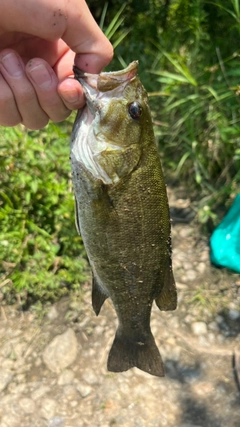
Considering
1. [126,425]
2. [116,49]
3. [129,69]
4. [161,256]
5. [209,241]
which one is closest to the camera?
[129,69]

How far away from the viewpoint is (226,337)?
3.22 meters

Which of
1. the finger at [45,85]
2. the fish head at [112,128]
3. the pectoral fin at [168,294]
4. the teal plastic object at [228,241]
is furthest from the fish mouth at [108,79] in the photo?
the teal plastic object at [228,241]

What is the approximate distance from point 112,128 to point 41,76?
0.39 metres

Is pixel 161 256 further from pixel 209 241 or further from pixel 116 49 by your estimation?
pixel 116 49

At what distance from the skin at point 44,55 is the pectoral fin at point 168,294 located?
0.91m

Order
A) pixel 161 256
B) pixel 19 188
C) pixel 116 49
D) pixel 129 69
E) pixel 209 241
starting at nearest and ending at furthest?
1. pixel 129 69
2. pixel 161 256
3. pixel 19 188
4. pixel 209 241
5. pixel 116 49

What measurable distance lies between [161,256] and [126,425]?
1513mm

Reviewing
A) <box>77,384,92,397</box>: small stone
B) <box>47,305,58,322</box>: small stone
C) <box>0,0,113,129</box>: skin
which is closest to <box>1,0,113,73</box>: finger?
<box>0,0,113,129</box>: skin

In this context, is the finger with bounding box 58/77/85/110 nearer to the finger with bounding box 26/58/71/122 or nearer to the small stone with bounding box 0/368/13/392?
the finger with bounding box 26/58/71/122

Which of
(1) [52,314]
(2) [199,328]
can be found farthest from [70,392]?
(2) [199,328]

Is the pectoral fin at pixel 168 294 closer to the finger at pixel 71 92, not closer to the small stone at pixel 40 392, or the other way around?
the finger at pixel 71 92

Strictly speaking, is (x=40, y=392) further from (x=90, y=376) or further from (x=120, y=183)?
(x=120, y=183)

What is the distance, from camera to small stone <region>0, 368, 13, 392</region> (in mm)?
2813

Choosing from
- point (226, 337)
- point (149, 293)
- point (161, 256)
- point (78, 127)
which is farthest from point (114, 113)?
point (226, 337)
